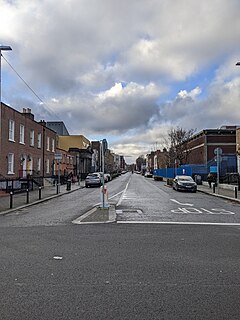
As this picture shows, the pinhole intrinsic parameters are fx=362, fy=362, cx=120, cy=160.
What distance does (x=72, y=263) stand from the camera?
696 cm

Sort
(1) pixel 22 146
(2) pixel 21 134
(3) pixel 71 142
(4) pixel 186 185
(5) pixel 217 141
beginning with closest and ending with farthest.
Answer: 1. (4) pixel 186 185
2. (1) pixel 22 146
3. (2) pixel 21 134
4. (5) pixel 217 141
5. (3) pixel 71 142

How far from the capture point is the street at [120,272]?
15.3 ft

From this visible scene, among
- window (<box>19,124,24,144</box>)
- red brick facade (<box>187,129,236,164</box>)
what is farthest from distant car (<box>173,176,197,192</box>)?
red brick facade (<box>187,129,236,164</box>)

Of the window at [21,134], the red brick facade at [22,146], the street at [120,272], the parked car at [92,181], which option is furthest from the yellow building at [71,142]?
the street at [120,272]

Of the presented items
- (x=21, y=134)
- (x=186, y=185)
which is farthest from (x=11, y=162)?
(x=186, y=185)

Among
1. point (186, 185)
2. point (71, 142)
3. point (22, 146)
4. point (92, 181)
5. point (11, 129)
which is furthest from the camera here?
point (71, 142)

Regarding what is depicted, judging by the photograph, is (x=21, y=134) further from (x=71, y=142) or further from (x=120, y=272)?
(x=71, y=142)

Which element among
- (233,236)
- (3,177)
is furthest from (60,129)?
(233,236)

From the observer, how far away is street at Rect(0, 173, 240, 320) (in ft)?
15.3

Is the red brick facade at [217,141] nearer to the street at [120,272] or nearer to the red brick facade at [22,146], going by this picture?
the red brick facade at [22,146]

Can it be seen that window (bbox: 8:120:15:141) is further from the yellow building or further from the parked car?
the yellow building

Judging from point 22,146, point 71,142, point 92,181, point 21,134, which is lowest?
point 92,181

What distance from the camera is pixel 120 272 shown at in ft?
20.8

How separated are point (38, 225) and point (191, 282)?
759 cm
